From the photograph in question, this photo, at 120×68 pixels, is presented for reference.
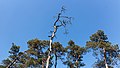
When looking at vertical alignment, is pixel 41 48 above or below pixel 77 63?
above

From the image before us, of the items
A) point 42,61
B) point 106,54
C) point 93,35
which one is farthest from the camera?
point 93,35

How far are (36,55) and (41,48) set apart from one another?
1.47 metres

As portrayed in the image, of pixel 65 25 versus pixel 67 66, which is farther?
pixel 67 66

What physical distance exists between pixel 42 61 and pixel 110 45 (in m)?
12.0

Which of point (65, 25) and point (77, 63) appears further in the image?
point (77, 63)

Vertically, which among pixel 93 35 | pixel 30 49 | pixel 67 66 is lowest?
pixel 67 66

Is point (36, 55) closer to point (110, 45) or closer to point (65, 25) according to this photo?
point (110, 45)

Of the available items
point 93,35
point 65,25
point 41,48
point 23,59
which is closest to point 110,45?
point 93,35

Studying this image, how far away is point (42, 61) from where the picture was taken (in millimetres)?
33969

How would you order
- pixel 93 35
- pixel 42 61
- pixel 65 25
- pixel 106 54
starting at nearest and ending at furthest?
pixel 65 25, pixel 42 61, pixel 106 54, pixel 93 35

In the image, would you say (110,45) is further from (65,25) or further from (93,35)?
(65,25)

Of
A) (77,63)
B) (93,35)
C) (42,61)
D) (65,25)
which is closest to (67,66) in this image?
(77,63)

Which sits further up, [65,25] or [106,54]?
[106,54]

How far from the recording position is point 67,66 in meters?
36.5
